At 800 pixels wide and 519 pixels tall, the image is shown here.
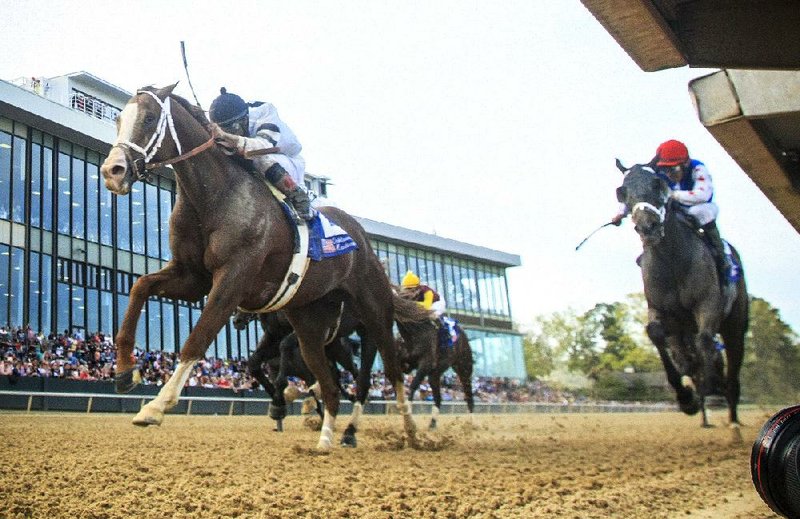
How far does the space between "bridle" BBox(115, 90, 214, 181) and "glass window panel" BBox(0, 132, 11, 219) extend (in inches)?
573

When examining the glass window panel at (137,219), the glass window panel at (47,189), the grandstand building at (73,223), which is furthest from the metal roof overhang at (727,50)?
the glass window panel at (137,219)

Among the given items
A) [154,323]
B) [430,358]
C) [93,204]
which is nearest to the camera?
[430,358]

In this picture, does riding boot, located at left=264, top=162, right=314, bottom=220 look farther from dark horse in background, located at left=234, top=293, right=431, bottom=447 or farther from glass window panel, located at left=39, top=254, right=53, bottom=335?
glass window panel, located at left=39, top=254, right=53, bottom=335

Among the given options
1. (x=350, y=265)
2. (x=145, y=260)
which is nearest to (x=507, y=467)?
(x=350, y=265)

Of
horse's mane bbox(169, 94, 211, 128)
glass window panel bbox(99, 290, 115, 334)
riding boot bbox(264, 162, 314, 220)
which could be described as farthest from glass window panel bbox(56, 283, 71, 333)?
horse's mane bbox(169, 94, 211, 128)

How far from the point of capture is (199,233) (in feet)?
19.2

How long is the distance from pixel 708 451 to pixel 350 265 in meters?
4.03

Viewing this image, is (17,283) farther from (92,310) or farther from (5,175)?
(92,310)

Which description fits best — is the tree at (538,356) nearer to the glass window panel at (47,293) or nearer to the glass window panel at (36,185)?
the glass window panel at (47,293)

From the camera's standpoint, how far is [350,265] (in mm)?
7453

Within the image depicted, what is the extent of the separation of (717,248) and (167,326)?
18.9 metres

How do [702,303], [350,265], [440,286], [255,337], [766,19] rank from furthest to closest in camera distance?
[440,286]
[255,337]
[702,303]
[350,265]
[766,19]

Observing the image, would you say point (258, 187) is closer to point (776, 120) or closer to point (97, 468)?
point (97, 468)

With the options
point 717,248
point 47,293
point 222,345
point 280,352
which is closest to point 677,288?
point 717,248
